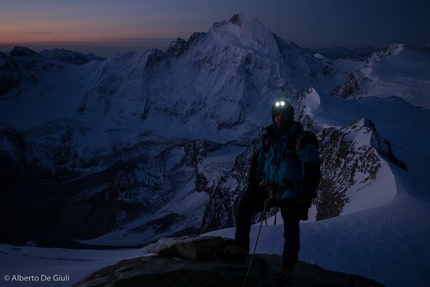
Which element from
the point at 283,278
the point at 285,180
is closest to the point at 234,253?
the point at 283,278

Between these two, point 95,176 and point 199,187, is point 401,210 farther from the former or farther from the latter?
point 95,176

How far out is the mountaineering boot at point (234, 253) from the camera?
702 centimetres

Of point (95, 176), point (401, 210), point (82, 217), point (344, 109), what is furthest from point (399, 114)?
point (95, 176)

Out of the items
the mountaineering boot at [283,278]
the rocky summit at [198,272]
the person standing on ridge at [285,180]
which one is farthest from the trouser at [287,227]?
the rocky summit at [198,272]

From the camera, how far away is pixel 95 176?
191 meters

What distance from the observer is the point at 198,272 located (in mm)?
6430

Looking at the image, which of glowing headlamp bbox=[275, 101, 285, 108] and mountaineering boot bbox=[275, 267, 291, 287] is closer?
mountaineering boot bbox=[275, 267, 291, 287]

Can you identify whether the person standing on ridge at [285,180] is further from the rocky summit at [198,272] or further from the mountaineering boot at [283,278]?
the rocky summit at [198,272]

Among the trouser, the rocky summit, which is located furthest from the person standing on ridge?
the rocky summit

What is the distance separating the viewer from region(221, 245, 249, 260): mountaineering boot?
702cm

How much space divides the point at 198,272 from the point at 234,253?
1008mm

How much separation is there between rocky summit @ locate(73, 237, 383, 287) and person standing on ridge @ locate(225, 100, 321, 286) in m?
0.40

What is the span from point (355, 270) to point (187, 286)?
5774 mm

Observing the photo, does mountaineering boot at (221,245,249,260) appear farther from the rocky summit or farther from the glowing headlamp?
the glowing headlamp
